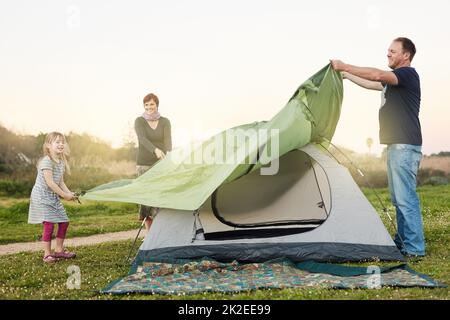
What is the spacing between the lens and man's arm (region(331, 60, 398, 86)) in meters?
6.03

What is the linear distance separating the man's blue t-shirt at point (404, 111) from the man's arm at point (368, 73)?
188 mm

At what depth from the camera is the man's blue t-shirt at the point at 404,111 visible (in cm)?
634

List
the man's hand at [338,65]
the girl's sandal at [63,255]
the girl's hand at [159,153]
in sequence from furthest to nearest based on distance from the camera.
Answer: the girl's hand at [159,153] → the girl's sandal at [63,255] → the man's hand at [338,65]

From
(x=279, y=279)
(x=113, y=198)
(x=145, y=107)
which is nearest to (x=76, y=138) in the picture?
(x=145, y=107)

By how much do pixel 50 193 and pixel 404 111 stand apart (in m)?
4.42

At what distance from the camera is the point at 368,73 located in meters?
6.02

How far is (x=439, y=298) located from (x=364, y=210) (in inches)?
74.8

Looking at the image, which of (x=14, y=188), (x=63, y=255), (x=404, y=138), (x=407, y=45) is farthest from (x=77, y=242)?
(x=14, y=188)

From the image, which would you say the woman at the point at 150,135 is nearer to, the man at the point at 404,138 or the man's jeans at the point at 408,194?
the man at the point at 404,138

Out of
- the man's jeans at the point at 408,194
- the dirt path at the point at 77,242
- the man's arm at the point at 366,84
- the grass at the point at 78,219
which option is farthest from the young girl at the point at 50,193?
the grass at the point at 78,219
